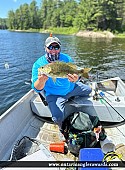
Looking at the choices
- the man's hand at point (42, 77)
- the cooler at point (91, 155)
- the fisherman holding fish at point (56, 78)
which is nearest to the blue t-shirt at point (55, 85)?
the fisherman holding fish at point (56, 78)

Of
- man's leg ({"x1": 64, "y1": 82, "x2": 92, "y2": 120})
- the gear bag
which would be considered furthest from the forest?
the gear bag

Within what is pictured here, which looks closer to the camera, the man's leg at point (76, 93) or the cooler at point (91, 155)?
the cooler at point (91, 155)

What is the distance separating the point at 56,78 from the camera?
3.78m

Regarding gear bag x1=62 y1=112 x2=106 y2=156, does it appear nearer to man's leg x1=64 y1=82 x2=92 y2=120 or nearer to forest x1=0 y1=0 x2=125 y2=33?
man's leg x1=64 y1=82 x2=92 y2=120

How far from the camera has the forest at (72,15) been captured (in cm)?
5841

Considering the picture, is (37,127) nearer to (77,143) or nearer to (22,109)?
(22,109)

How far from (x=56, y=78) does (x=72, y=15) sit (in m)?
79.5

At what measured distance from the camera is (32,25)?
95938 mm

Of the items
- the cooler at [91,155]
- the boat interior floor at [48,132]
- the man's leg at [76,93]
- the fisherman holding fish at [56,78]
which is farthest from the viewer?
the man's leg at [76,93]

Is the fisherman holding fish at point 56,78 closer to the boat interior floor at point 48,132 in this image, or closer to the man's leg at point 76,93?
the man's leg at point 76,93

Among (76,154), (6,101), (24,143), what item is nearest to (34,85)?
(24,143)

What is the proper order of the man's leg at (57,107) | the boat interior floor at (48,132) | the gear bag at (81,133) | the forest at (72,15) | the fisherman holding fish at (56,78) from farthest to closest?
1. the forest at (72,15)
2. the boat interior floor at (48,132)
3. the man's leg at (57,107)
4. the gear bag at (81,133)
5. the fisherman holding fish at (56,78)

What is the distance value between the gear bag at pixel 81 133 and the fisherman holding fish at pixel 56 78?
280mm

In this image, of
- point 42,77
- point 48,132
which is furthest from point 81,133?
point 42,77
